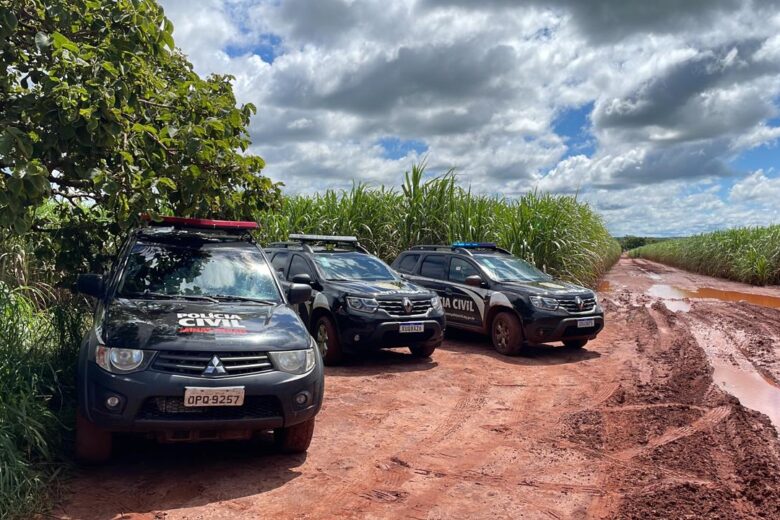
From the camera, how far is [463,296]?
1047 cm

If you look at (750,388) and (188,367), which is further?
(750,388)

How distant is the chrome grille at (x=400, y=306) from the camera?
8383 millimetres

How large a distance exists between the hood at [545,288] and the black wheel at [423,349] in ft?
5.37

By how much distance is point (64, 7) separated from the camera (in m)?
5.07

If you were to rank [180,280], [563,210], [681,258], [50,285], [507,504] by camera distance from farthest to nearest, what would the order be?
1. [681,258]
2. [563,210]
3. [50,285]
4. [180,280]
5. [507,504]

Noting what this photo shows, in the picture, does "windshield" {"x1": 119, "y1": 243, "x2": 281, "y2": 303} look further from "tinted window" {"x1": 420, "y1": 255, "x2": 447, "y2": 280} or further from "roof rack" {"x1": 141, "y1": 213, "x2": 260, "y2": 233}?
"tinted window" {"x1": 420, "y1": 255, "x2": 447, "y2": 280}

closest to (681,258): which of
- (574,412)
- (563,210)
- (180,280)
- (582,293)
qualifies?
(563,210)

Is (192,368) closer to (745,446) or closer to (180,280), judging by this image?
(180,280)

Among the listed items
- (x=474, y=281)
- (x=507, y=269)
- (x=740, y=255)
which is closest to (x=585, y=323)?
(x=507, y=269)

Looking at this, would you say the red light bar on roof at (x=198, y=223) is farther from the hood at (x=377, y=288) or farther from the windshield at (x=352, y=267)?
the windshield at (x=352, y=267)

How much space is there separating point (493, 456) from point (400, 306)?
3625 mm

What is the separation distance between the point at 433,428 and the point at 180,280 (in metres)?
2.63

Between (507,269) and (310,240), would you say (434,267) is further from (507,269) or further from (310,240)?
(310,240)

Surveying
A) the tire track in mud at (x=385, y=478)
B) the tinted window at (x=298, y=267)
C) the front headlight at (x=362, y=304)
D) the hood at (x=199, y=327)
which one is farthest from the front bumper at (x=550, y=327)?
the hood at (x=199, y=327)
